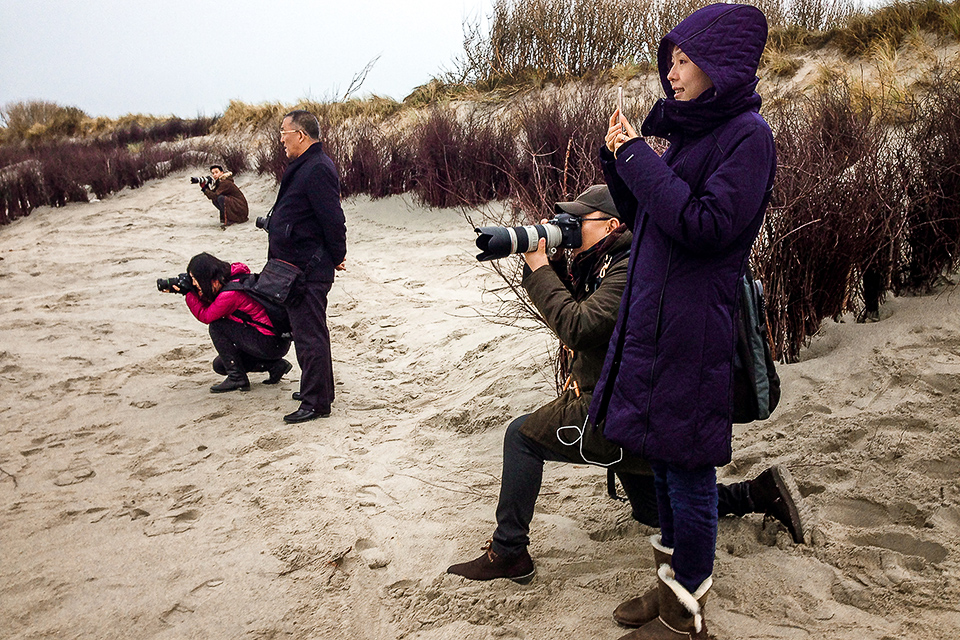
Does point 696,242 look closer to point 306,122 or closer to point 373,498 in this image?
point 373,498

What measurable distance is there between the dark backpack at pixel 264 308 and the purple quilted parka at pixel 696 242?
2.86 meters

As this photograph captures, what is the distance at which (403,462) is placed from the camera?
11.3 feet

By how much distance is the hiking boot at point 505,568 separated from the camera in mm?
2316

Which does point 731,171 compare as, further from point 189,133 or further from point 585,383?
point 189,133

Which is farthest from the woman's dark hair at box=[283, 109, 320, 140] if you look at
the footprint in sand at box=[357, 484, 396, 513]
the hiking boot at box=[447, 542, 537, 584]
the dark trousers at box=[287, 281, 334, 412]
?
the hiking boot at box=[447, 542, 537, 584]

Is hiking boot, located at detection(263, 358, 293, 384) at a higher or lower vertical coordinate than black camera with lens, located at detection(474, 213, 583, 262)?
lower

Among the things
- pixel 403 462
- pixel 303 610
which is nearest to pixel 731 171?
pixel 303 610

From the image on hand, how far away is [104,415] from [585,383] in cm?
319

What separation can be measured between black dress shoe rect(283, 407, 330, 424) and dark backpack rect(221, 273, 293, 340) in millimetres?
508

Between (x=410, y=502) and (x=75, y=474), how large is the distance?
169cm

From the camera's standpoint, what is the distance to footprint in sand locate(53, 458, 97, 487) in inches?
131

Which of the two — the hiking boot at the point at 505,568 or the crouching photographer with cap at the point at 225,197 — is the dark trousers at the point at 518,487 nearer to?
the hiking boot at the point at 505,568

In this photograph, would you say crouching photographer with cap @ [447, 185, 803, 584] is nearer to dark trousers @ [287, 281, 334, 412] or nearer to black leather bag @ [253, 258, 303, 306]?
dark trousers @ [287, 281, 334, 412]

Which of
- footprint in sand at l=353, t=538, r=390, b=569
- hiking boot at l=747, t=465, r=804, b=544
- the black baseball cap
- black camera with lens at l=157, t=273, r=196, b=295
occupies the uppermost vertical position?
the black baseball cap
